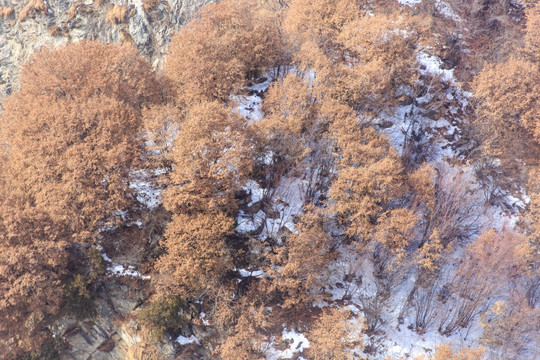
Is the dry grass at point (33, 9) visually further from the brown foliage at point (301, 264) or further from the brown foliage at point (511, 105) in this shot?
the brown foliage at point (511, 105)

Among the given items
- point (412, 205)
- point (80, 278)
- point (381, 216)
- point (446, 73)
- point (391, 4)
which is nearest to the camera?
point (80, 278)

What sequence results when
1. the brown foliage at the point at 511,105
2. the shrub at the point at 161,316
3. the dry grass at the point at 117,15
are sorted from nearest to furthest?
the shrub at the point at 161,316, the brown foliage at the point at 511,105, the dry grass at the point at 117,15

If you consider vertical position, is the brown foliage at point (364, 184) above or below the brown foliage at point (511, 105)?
below

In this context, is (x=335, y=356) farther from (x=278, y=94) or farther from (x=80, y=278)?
(x=278, y=94)

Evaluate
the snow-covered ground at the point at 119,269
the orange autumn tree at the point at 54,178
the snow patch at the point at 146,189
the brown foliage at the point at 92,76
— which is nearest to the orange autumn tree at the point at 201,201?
the snow-covered ground at the point at 119,269

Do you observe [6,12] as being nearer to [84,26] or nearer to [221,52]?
[84,26]

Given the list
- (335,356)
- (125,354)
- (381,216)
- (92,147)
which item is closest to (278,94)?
(381,216)
